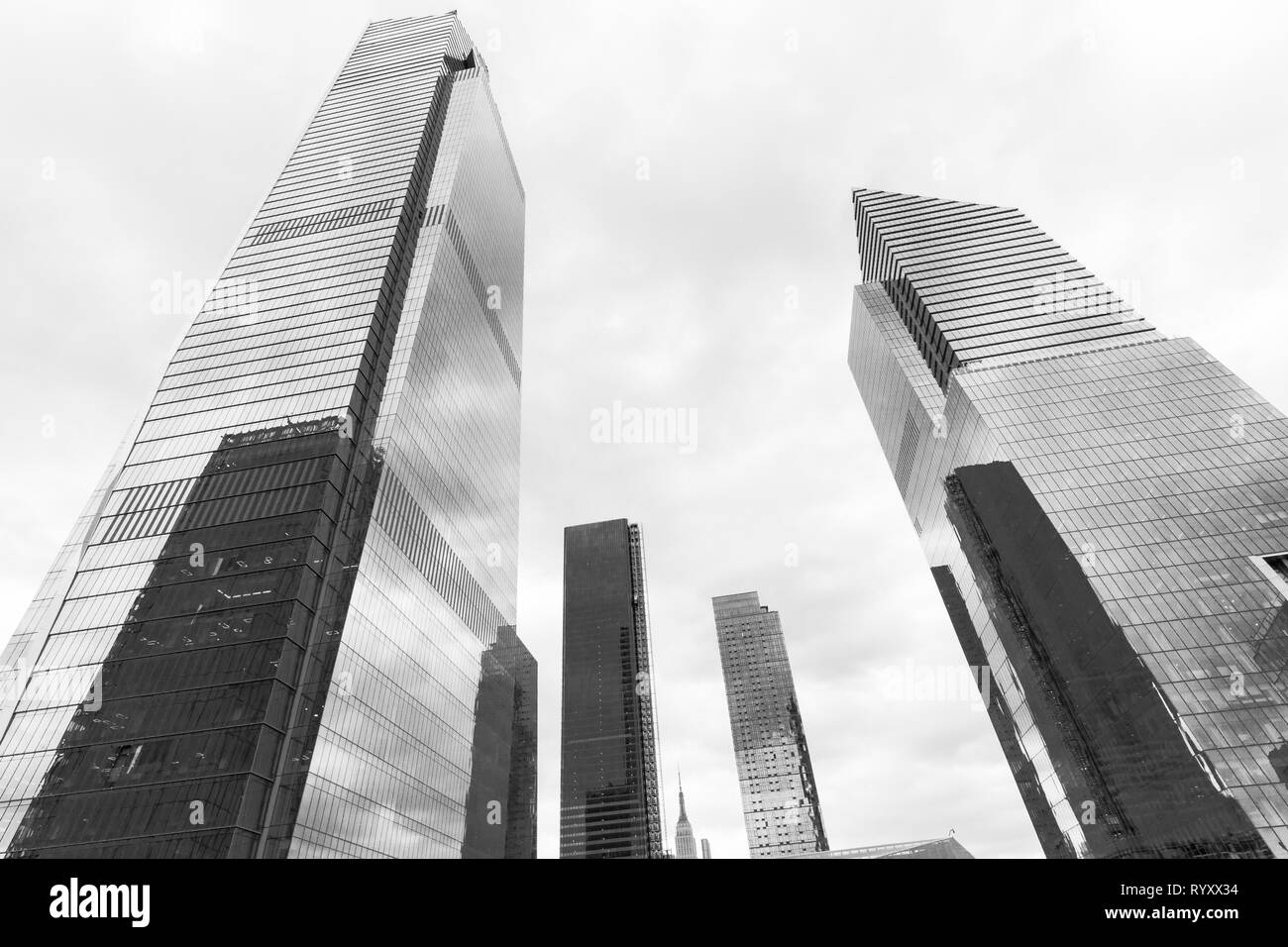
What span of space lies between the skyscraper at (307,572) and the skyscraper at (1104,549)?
224 ft

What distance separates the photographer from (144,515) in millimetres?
67812

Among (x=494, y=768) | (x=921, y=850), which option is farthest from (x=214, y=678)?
(x=921, y=850)

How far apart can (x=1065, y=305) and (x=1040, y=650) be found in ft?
188

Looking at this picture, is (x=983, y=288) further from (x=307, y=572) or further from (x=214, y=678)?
(x=214, y=678)

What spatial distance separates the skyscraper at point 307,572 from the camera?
52625 mm

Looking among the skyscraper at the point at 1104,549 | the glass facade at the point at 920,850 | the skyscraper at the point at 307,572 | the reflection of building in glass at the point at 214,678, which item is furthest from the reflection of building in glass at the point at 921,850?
the reflection of building in glass at the point at 214,678

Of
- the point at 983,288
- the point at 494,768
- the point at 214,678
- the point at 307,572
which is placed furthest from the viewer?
the point at 983,288

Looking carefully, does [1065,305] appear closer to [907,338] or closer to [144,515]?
[907,338]

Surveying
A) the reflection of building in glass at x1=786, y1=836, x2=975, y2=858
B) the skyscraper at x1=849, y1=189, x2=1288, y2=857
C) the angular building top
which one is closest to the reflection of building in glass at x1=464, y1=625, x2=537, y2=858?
the reflection of building in glass at x1=786, y1=836, x2=975, y2=858

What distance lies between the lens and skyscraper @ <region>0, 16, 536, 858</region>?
5262 centimetres

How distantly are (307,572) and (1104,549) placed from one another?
80939mm

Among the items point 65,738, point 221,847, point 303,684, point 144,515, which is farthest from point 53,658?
point 221,847

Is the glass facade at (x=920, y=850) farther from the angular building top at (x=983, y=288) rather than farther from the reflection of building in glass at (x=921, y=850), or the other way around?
the angular building top at (x=983, y=288)

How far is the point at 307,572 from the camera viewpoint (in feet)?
200
